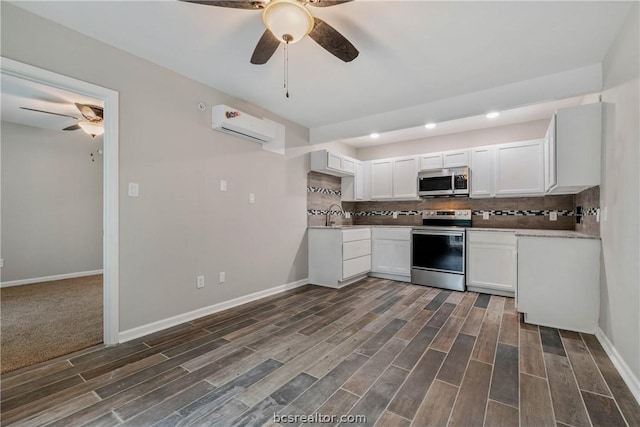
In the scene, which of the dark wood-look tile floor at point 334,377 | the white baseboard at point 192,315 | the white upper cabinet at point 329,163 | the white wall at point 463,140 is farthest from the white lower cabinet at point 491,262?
the white baseboard at point 192,315

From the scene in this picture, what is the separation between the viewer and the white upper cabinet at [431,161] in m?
4.33

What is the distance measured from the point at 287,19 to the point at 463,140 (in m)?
3.85

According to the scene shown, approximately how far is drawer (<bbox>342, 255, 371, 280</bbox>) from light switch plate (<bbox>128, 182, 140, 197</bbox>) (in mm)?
2643

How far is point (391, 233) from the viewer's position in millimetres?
4434

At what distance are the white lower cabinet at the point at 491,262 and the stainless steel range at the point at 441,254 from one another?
4.4 inches

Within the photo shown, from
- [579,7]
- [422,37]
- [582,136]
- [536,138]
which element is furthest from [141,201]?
[536,138]

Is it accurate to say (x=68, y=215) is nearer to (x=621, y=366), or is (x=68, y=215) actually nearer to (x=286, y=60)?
(x=286, y=60)

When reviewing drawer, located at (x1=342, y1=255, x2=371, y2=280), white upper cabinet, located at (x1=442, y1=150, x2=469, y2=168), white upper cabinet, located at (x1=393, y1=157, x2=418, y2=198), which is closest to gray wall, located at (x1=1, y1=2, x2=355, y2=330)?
drawer, located at (x1=342, y1=255, x2=371, y2=280)

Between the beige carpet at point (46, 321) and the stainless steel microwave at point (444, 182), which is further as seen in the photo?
the stainless steel microwave at point (444, 182)

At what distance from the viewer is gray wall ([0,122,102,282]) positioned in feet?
13.5

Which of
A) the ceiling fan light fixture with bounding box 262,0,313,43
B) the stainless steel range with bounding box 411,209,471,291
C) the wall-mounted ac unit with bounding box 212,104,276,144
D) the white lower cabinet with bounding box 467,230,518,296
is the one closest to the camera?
the ceiling fan light fixture with bounding box 262,0,313,43

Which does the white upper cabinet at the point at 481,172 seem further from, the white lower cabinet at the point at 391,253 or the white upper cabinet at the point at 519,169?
the white lower cabinet at the point at 391,253

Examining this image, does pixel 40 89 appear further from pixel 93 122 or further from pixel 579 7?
pixel 579 7

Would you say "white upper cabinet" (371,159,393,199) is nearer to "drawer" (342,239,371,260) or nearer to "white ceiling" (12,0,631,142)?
"drawer" (342,239,371,260)
